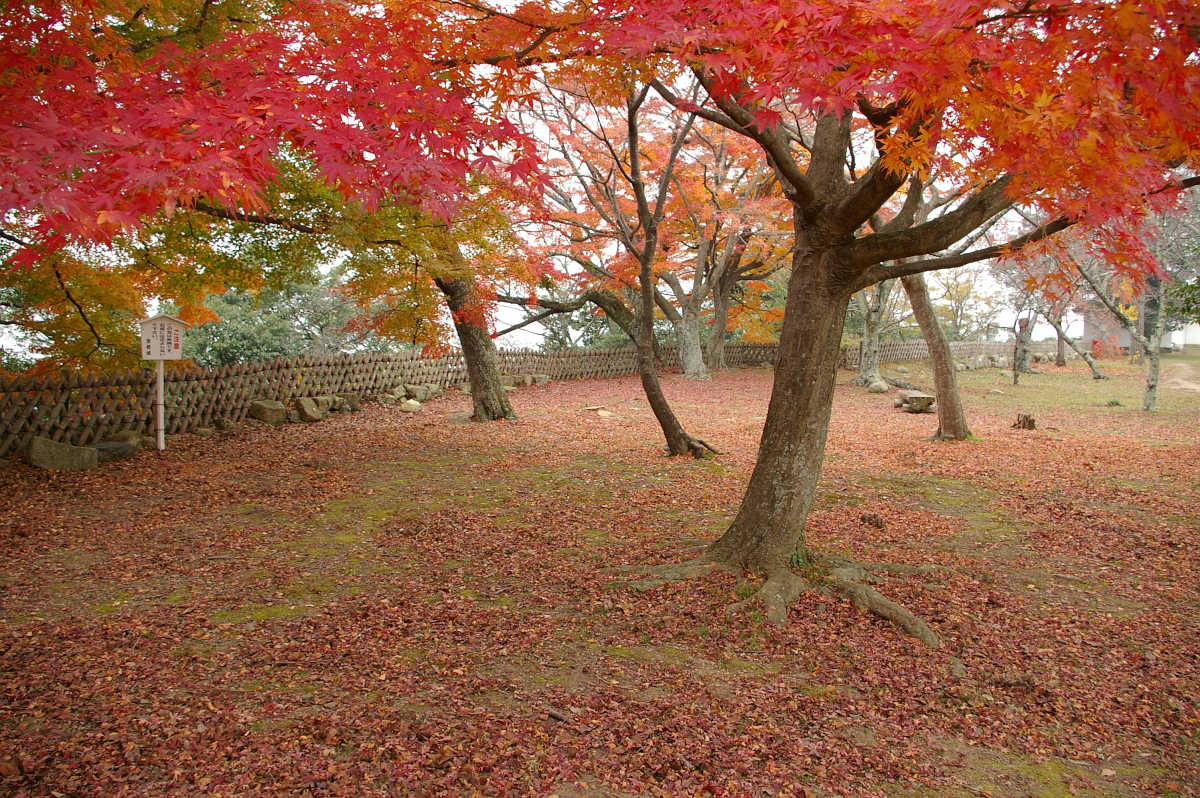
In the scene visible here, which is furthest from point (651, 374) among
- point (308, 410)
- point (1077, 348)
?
point (1077, 348)

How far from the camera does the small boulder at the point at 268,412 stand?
11.4 metres

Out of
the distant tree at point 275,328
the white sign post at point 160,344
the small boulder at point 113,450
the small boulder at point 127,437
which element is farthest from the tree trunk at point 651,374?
the distant tree at point 275,328

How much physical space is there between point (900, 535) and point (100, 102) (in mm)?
6178

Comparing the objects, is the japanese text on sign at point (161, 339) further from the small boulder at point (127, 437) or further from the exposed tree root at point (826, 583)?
the exposed tree root at point (826, 583)

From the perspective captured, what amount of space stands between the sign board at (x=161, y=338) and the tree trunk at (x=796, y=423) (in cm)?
784

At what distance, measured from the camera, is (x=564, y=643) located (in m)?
3.84

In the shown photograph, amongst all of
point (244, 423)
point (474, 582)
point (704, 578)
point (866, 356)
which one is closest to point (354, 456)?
point (244, 423)

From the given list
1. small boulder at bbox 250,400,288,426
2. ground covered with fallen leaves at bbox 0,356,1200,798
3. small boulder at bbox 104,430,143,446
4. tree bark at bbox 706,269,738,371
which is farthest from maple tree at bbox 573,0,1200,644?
tree bark at bbox 706,269,738,371

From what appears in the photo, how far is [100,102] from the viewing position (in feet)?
12.0

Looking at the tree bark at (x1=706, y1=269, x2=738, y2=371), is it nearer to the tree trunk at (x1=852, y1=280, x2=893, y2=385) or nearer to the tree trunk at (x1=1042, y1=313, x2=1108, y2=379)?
the tree trunk at (x1=852, y1=280, x2=893, y2=385)

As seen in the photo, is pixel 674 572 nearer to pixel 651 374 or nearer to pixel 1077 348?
pixel 651 374

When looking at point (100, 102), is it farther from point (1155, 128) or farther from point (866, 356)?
point (866, 356)

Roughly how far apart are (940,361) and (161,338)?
10498mm

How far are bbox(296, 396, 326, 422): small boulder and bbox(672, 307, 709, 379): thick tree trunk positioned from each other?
11.2 metres
